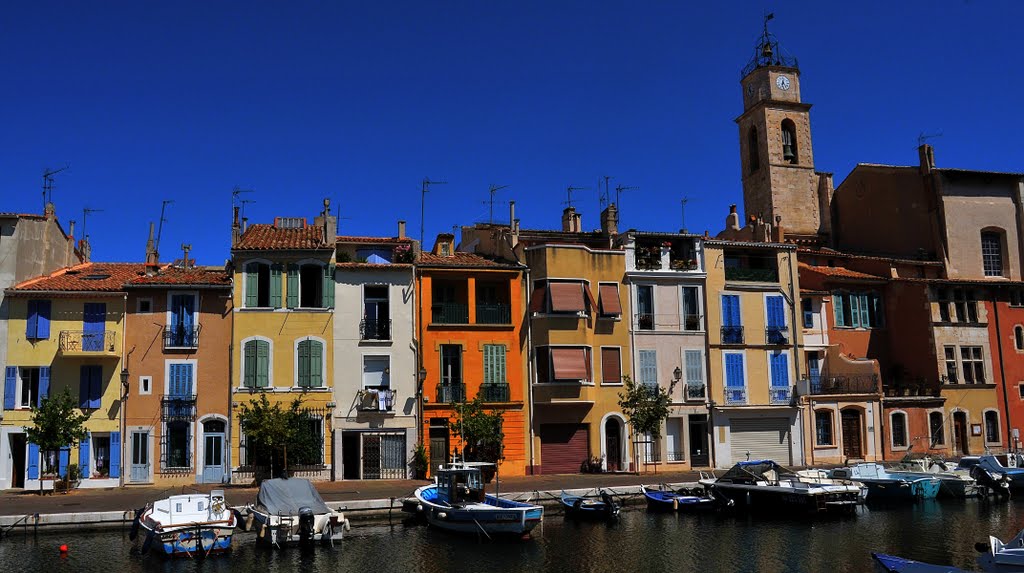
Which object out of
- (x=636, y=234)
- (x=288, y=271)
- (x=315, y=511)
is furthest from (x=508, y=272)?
(x=315, y=511)

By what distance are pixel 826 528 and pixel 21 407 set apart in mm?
32750

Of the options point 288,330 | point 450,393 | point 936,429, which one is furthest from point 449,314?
point 936,429

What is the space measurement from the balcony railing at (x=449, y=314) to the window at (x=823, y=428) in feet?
63.6

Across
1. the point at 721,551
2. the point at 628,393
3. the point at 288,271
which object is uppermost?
the point at 288,271

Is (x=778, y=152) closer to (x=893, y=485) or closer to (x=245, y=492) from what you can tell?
(x=893, y=485)

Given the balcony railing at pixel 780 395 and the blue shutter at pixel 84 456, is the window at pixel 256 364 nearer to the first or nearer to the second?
the blue shutter at pixel 84 456

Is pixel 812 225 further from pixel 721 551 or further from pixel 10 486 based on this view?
pixel 10 486

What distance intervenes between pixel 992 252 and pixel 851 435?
17.0 metres

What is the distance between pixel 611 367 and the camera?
154ft

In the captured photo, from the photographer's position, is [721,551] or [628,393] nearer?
[721,551]

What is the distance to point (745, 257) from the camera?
166 feet

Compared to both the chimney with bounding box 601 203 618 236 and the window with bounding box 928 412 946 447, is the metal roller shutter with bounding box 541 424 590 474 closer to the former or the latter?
the chimney with bounding box 601 203 618 236

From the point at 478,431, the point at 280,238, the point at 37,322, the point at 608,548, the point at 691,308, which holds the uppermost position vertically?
the point at 280,238

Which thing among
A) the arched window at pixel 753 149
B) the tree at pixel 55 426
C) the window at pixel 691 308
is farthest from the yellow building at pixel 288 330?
the arched window at pixel 753 149
